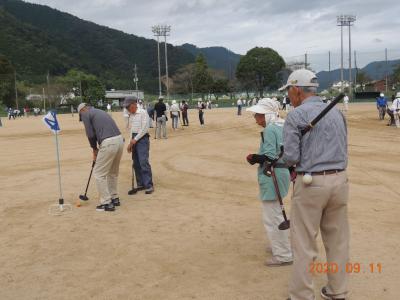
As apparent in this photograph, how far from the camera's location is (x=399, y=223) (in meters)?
6.72

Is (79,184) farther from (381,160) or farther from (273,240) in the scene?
(381,160)

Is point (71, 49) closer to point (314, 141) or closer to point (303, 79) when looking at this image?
point (303, 79)

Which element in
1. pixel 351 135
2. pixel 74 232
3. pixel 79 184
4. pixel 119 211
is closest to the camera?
pixel 74 232

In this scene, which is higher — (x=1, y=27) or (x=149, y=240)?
(x=1, y=27)

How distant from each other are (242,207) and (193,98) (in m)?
69.6

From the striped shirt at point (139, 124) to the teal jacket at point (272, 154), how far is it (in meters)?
4.13

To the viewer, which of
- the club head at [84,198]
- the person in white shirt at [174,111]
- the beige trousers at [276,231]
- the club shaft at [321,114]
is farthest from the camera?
the person in white shirt at [174,111]

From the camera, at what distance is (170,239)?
6250 mm

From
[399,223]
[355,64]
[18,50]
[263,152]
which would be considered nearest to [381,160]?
[399,223]

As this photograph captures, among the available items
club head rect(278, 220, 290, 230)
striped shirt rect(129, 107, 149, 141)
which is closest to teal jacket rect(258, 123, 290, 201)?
club head rect(278, 220, 290, 230)

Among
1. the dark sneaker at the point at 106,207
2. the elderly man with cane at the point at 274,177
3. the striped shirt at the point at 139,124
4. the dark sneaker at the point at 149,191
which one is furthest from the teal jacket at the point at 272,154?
the dark sneaker at the point at 149,191

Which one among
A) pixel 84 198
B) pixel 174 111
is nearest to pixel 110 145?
pixel 84 198

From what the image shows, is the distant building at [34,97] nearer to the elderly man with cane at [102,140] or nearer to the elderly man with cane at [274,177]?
the elderly man with cane at [102,140]

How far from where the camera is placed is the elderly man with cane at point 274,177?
4.90m
